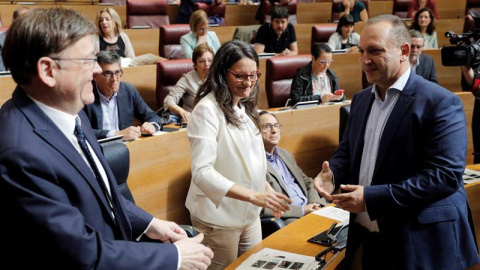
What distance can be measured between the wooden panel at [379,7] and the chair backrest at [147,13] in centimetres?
214

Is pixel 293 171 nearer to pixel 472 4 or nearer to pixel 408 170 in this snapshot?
pixel 408 170

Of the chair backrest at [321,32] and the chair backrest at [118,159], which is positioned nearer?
the chair backrest at [118,159]

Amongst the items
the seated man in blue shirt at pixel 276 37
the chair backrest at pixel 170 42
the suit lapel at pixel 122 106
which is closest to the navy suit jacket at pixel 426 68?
the seated man in blue shirt at pixel 276 37

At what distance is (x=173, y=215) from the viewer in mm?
2119

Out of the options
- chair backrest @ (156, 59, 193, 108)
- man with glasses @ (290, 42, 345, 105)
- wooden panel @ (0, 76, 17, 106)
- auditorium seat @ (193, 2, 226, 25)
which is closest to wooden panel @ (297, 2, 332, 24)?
auditorium seat @ (193, 2, 226, 25)

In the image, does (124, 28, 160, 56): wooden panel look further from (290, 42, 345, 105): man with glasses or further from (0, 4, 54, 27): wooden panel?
(290, 42, 345, 105): man with glasses

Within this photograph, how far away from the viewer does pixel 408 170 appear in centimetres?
113

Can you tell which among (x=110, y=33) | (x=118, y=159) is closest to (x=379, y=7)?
(x=110, y=33)

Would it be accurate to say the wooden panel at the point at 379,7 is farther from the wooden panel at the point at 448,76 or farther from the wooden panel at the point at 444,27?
the wooden panel at the point at 448,76

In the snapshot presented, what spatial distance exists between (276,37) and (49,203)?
134 inches

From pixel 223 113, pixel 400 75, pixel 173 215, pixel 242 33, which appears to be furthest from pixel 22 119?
pixel 242 33

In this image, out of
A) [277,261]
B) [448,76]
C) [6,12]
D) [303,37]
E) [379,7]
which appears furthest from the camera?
[379,7]

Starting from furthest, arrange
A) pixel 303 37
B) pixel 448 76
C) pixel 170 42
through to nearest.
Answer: pixel 303 37 → pixel 170 42 → pixel 448 76

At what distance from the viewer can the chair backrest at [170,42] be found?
382 centimetres
